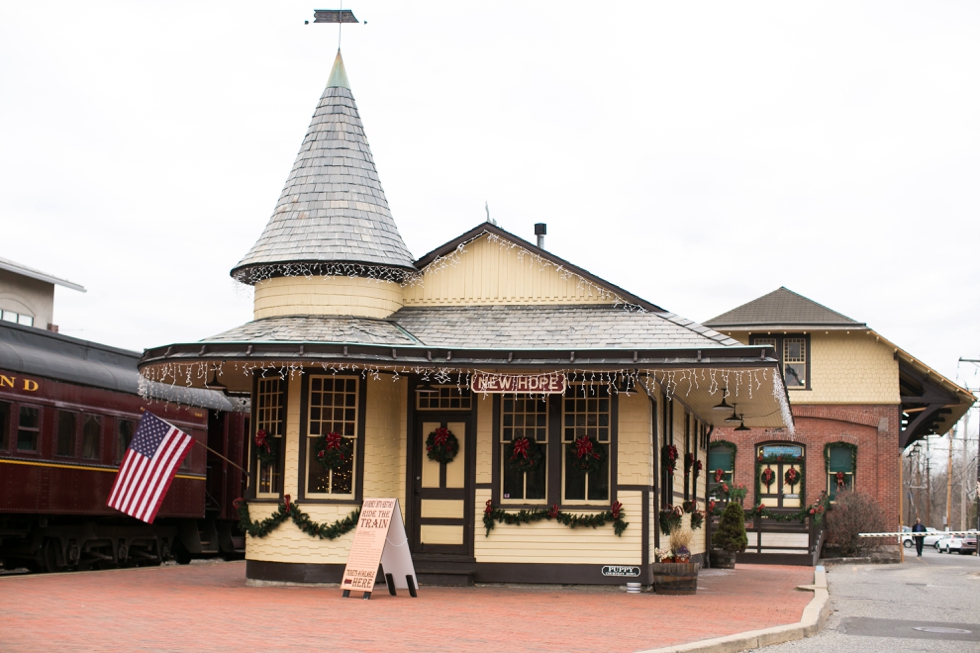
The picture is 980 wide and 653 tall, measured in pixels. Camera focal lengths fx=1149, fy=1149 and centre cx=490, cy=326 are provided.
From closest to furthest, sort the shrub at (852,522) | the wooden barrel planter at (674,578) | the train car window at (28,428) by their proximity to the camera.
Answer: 1. the wooden barrel planter at (674,578)
2. the train car window at (28,428)
3. the shrub at (852,522)

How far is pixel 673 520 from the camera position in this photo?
17.5 m

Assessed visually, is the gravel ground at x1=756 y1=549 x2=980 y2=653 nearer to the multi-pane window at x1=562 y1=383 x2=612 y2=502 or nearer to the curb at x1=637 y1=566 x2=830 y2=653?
the curb at x1=637 y1=566 x2=830 y2=653

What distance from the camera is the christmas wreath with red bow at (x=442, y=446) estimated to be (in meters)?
15.9

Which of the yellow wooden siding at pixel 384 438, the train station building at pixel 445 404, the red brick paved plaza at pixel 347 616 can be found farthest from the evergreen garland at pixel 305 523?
the red brick paved plaza at pixel 347 616

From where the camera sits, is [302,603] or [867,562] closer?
[302,603]

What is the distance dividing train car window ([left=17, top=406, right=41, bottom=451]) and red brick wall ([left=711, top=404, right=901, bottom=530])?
21.7 meters

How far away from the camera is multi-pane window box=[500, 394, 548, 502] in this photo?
15.7 metres

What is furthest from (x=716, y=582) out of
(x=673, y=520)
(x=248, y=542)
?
(x=248, y=542)

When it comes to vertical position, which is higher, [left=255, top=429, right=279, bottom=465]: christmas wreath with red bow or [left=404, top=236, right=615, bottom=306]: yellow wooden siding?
[left=404, top=236, right=615, bottom=306]: yellow wooden siding

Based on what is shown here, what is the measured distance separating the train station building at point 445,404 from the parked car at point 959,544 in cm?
3387

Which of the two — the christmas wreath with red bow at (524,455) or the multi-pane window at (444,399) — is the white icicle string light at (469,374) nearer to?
the multi-pane window at (444,399)

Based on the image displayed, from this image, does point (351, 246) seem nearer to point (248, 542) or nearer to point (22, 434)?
point (248, 542)

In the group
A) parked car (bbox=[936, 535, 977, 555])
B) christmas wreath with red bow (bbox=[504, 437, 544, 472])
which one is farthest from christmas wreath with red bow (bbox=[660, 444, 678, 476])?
parked car (bbox=[936, 535, 977, 555])

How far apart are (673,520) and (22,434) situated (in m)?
9.63
